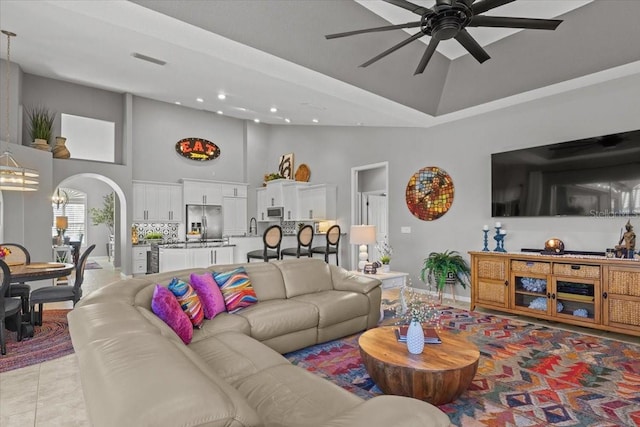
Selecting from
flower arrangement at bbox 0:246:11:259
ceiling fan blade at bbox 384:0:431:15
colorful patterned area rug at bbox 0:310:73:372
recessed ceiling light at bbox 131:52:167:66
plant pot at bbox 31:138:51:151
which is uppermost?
recessed ceiling light at bbox 131:52:167:66

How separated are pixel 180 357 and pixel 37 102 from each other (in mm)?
8069

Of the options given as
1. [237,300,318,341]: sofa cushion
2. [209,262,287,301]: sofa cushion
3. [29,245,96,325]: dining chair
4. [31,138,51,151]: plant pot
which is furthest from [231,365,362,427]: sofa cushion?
[31,138,51,151]: plant pot

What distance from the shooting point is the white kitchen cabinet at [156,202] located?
801cm

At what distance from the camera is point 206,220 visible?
892 centimetres

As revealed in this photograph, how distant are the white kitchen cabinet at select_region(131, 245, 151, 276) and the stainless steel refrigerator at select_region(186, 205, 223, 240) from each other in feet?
3.79

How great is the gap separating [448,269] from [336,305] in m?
2.61

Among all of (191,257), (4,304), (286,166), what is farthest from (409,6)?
(286,166)


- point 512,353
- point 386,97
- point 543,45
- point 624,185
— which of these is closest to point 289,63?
point 386,97

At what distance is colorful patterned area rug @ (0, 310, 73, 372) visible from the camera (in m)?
3.20

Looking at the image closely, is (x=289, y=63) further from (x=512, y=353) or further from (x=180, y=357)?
(x=512, y=353)

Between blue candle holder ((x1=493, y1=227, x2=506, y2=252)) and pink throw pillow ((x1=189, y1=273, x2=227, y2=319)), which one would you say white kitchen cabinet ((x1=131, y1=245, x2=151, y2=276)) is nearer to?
pink throw pillow ((x1=189, y1=273, x2=227, y2=319))

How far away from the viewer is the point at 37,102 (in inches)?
269

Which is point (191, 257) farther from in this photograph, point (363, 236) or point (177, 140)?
point (363, 236)

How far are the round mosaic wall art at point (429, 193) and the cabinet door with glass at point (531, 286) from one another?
5.42 ft
